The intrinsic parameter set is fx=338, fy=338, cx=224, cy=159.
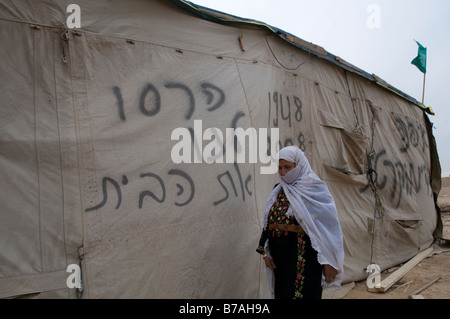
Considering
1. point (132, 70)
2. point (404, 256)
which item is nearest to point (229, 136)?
point (132, 70)

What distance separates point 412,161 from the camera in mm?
6074

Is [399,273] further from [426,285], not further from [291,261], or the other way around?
[291,261]

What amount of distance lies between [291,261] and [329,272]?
248mm

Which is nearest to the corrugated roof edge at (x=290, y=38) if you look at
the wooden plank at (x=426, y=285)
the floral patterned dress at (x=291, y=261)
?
the floral patterned dress at (x=291, y=261)

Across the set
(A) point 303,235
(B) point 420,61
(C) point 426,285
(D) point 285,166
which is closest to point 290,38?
(D) point 285,166

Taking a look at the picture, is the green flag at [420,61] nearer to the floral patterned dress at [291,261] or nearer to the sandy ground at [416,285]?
the sandy ground at [416,285]

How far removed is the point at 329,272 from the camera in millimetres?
2195

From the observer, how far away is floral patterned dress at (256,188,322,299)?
7.26ft

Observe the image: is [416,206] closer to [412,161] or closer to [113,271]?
[412,161]

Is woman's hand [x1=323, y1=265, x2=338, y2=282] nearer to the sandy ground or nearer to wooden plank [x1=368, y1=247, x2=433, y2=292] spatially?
the sandy ground

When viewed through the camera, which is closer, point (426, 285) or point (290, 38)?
point (290, 38)

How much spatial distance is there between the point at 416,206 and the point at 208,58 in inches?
193

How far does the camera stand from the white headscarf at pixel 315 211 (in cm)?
218

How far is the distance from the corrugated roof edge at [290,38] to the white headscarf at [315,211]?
1438mm
